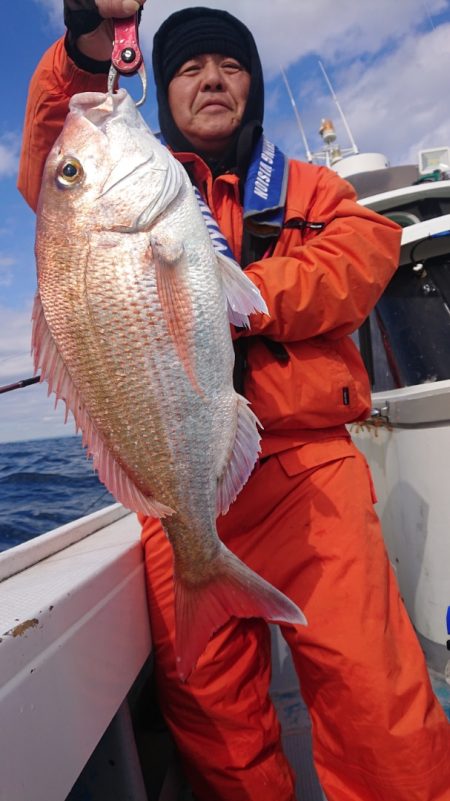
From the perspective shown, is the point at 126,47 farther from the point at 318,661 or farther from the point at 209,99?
the point at 318,661

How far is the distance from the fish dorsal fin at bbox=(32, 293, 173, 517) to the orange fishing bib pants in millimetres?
682

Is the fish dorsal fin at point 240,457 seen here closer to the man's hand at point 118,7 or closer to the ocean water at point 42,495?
the man's hand at point 118,7

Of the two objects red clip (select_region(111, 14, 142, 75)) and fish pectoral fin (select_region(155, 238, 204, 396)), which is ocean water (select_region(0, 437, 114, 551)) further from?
red clip (select_region(111, 14, 142, 75))

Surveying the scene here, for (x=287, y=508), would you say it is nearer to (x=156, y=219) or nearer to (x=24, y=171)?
(x=156, y=219)

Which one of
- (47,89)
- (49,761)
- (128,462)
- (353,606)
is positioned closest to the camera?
(49,761)

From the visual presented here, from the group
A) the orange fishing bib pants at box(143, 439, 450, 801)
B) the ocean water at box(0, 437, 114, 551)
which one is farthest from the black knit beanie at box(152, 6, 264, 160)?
the ocean water at box(0, 437, 114, 551)

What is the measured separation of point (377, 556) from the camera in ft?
Answer: 6.40

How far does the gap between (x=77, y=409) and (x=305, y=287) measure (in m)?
0.87

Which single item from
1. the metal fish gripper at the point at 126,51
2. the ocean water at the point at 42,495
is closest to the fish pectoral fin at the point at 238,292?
the metal fish gripper at the point at 126,51

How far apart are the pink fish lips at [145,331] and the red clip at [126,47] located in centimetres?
9

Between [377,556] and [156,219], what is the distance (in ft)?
4.55

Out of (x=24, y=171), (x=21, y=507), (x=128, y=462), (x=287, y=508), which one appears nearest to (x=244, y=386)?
(x=287, y=508)

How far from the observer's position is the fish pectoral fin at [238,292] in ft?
5.14

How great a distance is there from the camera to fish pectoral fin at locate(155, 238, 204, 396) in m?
1.52
